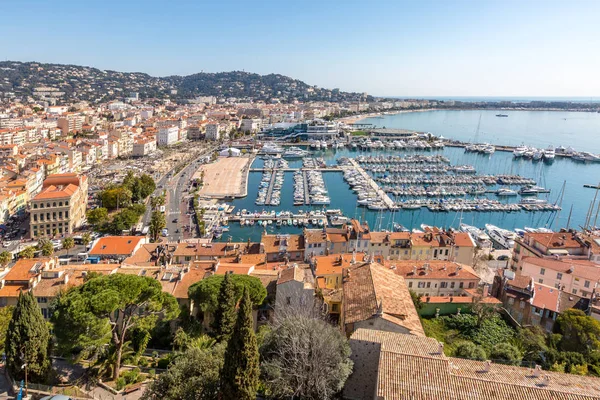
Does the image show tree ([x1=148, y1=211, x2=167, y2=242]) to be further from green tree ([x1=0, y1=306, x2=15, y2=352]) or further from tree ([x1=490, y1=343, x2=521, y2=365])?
tree ([x1=490, y1=343, x2=521, y2=365])

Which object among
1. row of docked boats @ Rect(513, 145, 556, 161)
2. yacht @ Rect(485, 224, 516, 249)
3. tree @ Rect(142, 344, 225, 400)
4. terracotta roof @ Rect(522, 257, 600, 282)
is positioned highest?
row of docked boats @ Rect(513, 145, 556, 161)

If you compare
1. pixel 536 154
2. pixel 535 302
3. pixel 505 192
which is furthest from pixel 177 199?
pixel 536 154

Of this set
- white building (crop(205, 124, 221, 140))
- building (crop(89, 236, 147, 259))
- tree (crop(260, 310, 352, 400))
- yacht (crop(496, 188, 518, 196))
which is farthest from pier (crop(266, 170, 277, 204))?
white building (crop(205, 124, 221, 140))

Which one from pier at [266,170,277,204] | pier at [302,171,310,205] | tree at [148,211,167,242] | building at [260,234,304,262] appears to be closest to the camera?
building at [260,234,304,262]

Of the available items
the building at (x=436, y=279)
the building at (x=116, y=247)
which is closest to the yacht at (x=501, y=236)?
the building at (x=436, y=279)

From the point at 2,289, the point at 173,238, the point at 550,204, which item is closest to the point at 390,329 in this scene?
the point at 2,289

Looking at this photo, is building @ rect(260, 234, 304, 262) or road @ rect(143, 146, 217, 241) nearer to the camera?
building @ rect(260, 234, 304, 262)

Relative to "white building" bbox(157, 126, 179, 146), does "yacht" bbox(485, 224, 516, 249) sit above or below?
below
